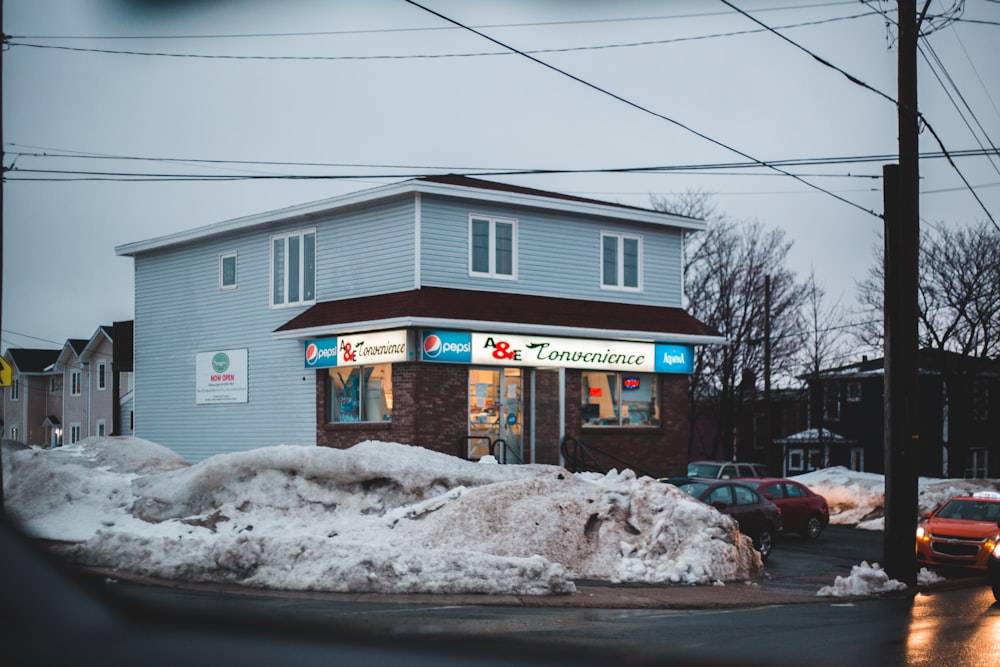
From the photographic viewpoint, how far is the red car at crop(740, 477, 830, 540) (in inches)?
1000

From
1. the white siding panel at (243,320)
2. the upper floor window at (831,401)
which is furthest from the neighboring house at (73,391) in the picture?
the upper floor window at (831,401)

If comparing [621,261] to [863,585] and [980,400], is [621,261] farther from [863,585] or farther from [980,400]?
[980,400]

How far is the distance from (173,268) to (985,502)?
82.1 ft

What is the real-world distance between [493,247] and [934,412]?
3728cm

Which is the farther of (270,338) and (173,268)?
(173,268)

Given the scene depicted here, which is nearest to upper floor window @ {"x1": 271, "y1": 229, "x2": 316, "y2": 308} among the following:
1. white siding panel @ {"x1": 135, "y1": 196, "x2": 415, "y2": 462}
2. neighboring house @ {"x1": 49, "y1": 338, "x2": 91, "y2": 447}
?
white siding panel @ {"x1": 135, "y1": 196, "x2": 415, "y2": 462}

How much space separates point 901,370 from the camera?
17.2 metres

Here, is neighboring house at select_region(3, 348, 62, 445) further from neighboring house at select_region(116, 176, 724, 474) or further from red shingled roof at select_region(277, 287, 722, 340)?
red shingled roof at select_region(277, 287, 722, 340)

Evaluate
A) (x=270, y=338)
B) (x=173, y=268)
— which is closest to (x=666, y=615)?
(x=270, y=338)

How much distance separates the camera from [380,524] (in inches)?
705

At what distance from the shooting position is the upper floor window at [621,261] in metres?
31.1

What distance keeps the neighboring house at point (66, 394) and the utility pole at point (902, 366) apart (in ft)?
141

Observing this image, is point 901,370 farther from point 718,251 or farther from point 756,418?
point 756,418

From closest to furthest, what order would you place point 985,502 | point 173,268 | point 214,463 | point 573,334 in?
point 214,463 → point 985,502 → point 573,334 → point 173,268
